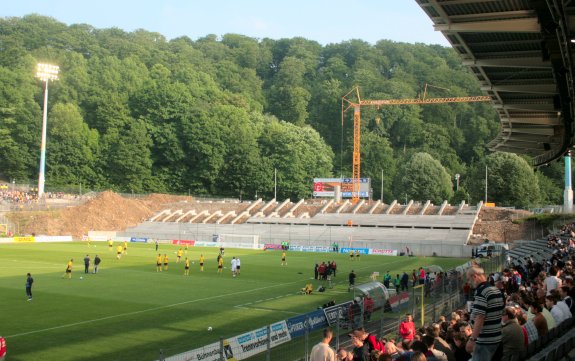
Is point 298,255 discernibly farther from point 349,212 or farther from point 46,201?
point 46,201

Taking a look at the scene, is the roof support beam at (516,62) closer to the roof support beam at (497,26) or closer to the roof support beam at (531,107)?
the roof support beam at (497,26)

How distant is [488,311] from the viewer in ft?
24.7

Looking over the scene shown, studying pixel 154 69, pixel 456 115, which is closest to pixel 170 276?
pixel 154 69

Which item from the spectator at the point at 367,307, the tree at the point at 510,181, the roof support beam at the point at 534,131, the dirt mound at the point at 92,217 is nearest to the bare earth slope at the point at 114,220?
the dirt mound at the point at 92,217

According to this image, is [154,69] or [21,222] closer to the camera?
[21,222]

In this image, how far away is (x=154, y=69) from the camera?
127938 millimetres

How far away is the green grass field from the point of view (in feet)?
64.1

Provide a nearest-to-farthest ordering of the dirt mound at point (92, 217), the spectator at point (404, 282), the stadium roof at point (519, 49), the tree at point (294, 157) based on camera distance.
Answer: the stadium roof at point (519, 49) < the spectator at point (404, 282) < the dirt mound at point (92, 217) < the tree at point (294, 157)

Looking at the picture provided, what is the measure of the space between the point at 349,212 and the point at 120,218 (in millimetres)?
32252

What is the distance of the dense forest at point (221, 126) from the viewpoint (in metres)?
102

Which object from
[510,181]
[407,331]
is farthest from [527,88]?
[510,181]

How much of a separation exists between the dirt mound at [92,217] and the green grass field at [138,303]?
27397mm

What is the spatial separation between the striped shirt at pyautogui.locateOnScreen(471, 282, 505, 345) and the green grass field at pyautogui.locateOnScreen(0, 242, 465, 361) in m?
9.53

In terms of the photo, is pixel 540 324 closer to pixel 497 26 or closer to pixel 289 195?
pixel 497 26
